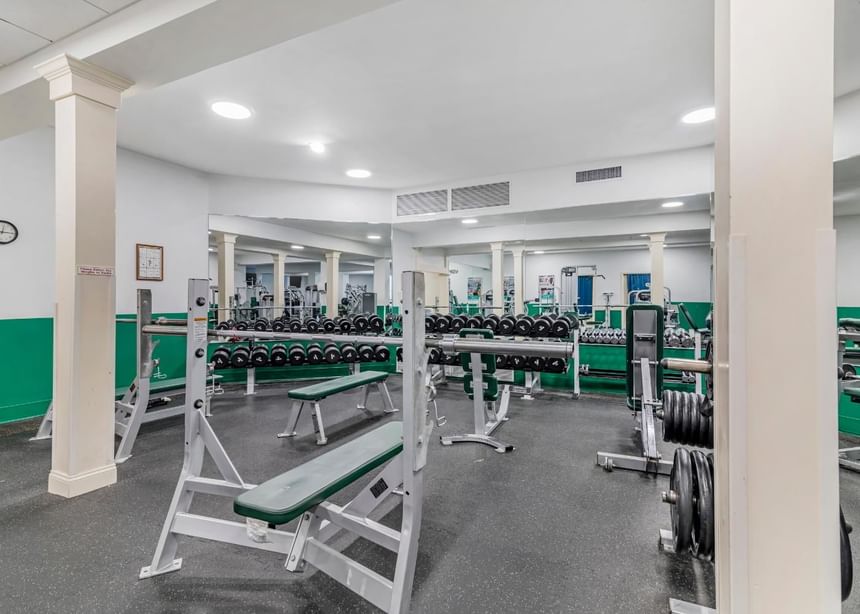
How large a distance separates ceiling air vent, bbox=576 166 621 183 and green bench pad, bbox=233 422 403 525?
11.5ft

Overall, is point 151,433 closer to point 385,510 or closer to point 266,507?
point 385,510

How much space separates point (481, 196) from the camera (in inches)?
180

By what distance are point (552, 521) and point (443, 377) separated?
2.95 m

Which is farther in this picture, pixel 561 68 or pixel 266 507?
pixel 561 68

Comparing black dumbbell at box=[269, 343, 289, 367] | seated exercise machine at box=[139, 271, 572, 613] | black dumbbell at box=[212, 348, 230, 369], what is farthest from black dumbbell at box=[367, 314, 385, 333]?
seated exercise machine at box=[139, 271, 572, 613]

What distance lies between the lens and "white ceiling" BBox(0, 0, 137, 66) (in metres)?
1.86

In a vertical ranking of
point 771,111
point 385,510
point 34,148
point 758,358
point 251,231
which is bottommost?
point 385,510

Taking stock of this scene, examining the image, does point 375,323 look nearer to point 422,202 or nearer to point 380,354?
point 380,354

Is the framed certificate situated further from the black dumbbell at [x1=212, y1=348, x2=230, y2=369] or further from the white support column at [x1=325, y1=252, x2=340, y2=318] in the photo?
the white support column at [x1=325, y1=252, x2=340, y2=318]

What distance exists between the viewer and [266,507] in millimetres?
1168

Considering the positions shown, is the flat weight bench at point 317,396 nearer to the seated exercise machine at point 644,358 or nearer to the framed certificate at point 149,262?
the seated exercise machine at point 644,358

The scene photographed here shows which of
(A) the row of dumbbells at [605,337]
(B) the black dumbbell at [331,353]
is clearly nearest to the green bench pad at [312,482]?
(B) the black dumbbell at [331,353]

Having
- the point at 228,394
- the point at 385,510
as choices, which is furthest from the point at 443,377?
the point at 385,510

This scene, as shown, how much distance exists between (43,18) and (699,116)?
419 cm
